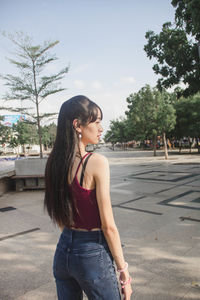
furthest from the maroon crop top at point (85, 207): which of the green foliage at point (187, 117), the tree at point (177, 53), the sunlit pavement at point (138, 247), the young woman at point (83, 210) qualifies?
the green foliage at point (187, 117)

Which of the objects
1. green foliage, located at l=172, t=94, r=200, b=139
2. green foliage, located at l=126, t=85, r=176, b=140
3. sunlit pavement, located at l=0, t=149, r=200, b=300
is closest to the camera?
sunlit pavement, located at l=0, t=149, r=200, b=300

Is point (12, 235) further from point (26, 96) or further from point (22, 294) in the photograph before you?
point (26, 96)

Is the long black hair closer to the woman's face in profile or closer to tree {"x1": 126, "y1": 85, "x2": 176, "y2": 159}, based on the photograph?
the woman's face in profile

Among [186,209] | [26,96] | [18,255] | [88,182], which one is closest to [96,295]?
[88,182]

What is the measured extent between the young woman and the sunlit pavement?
5.11ft

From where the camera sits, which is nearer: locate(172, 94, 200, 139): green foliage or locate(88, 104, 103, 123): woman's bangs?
locate(88, 104, 103, 123): woman's bangs

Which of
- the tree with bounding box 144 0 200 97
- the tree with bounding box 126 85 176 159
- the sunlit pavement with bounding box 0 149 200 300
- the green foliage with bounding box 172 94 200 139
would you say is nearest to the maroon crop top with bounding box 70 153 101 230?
the sunlit pavement with bounding box 0 149 200 300

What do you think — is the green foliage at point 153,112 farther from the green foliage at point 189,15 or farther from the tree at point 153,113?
the green foliage at point 189,15

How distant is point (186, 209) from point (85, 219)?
207 inches

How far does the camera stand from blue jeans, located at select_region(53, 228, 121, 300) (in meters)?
1.29

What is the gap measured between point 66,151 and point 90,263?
2.07 ft

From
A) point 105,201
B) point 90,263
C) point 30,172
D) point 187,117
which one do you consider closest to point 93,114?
point 105,201

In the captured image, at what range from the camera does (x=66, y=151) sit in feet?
4.55

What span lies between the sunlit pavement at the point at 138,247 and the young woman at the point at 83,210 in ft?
5.11
